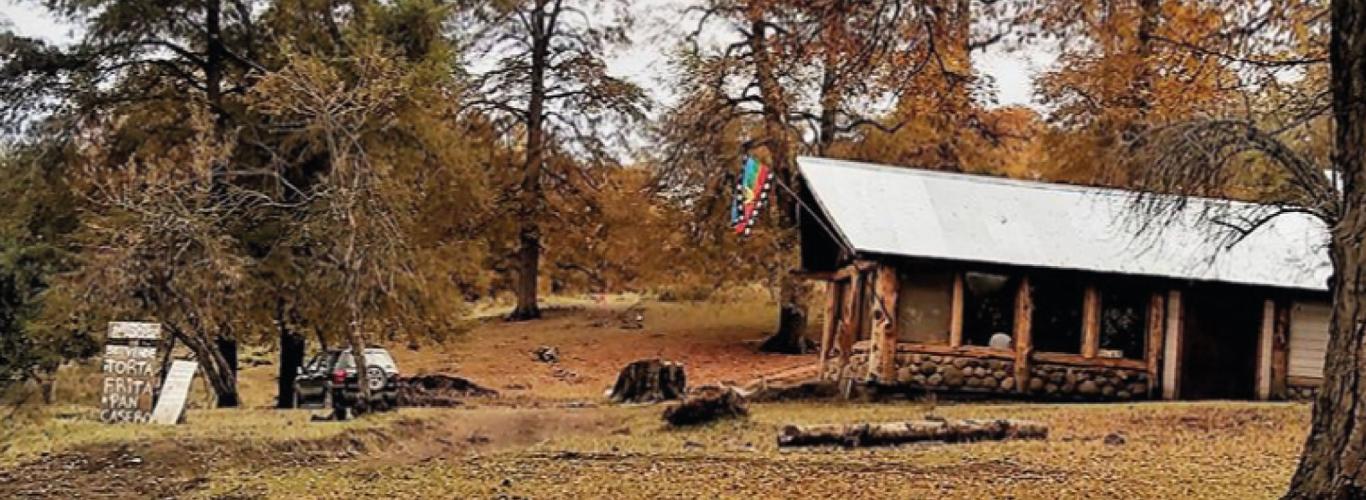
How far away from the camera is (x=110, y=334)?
40.5 ft

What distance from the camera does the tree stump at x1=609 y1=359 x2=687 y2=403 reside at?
18109 millimetres

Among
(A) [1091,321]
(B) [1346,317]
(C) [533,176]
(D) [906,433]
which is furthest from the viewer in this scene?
(C) [533,176]

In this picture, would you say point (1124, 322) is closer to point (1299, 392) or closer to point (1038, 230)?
point (1038, 230)

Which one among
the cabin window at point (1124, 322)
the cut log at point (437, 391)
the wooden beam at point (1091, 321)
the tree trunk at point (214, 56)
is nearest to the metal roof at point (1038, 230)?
the wooden beam at point (1091, 321)

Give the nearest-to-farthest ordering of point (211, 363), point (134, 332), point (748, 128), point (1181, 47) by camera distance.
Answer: point (1181, 47), point (134, 332), point (211, 363), point (748, 128)

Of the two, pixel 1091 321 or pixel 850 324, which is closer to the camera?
pixel 1091 321

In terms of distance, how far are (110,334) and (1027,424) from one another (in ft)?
31.1

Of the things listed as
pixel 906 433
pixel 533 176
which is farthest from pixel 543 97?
pixel 906 433

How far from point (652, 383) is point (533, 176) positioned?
14852 millimetres

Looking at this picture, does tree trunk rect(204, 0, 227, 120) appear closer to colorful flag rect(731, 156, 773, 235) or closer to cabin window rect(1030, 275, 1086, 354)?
colorful flag rect(731, 156, 773, 235)

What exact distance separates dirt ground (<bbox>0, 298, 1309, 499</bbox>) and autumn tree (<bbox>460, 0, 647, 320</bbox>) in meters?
15.1

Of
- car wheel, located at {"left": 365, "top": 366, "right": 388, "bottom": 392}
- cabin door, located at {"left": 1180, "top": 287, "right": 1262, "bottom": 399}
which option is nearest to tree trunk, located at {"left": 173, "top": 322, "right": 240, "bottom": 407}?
car wheel, located at {"left": 365, "top": 366, "right": 388, "bottom": 392}

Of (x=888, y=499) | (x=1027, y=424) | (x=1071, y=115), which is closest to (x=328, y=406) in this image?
(x=1027, y=424)

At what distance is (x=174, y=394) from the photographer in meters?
12.6
